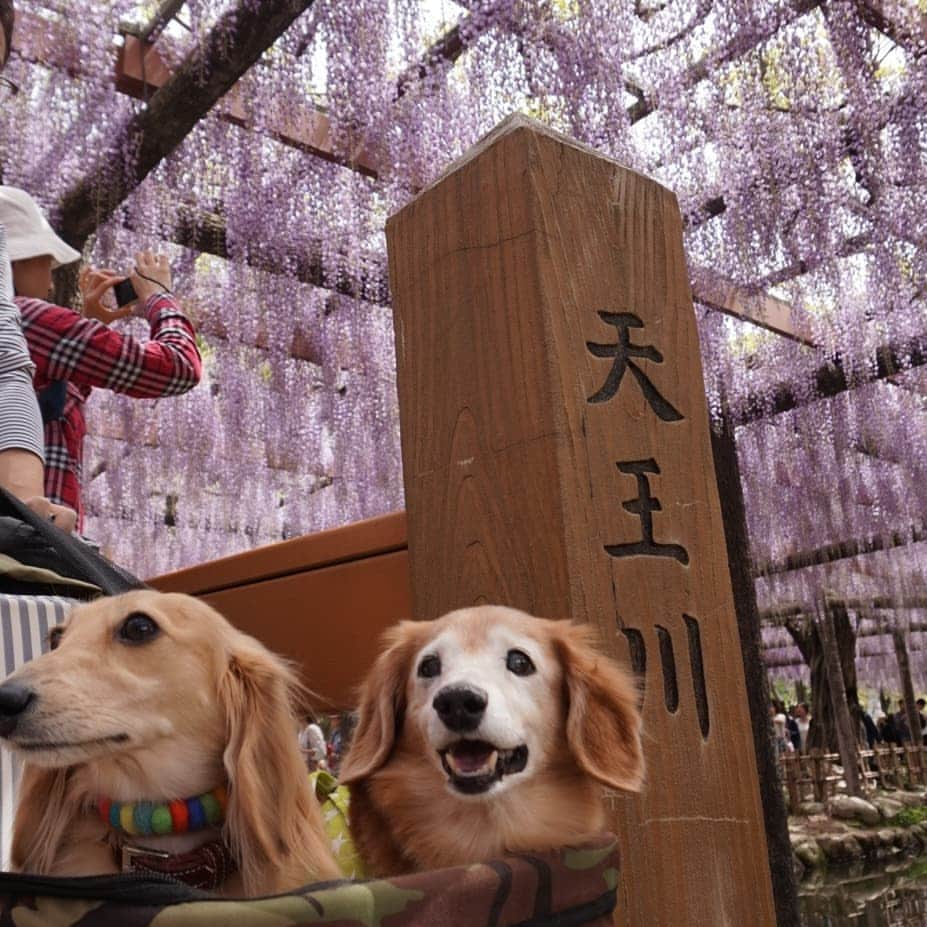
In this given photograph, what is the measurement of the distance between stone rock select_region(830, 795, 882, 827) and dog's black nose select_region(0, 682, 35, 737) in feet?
49.8

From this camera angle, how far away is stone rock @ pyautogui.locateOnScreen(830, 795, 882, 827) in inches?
555

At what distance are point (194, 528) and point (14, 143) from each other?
6.42 metres

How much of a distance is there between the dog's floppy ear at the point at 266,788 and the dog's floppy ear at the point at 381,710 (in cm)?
9

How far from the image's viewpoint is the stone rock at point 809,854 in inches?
472

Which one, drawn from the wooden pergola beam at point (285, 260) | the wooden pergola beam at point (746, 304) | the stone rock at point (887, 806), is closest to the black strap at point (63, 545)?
Answer: the wooden pergola beam at point (285, 260)

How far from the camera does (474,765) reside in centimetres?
99

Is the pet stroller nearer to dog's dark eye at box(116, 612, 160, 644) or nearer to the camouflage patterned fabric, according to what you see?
→ the camouflage patterned fabric

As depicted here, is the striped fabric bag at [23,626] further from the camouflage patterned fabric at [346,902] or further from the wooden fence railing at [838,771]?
the wooden fence railing at [838,771]

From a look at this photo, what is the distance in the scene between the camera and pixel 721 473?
20.5 ft

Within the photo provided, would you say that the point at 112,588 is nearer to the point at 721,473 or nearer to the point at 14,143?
the point at 14,143

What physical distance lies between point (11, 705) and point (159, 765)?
0.53 feet

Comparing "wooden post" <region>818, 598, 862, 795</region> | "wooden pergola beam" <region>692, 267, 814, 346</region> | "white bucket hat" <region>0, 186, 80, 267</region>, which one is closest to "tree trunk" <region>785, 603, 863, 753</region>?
"wooden post" <region>818, 598, 862, 795</region>

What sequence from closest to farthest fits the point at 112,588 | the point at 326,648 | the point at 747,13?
1. the point at 112,588
2. the point at 326,648
3. the point at 747,13

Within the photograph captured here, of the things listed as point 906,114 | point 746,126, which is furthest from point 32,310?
point 906,114
